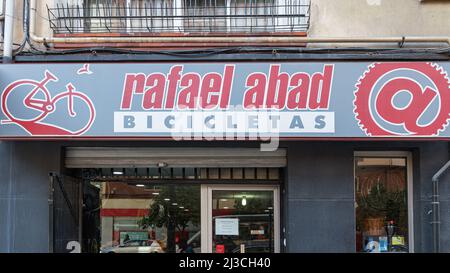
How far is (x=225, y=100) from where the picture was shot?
6.61 meters

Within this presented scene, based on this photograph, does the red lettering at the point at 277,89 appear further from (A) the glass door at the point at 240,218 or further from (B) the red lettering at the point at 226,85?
(A) the glass door at the point at 240,218

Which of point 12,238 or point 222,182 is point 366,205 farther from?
point 12,238

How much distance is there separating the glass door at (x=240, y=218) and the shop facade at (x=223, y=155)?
2cm

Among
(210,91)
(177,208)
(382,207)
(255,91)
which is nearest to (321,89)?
(255,91)

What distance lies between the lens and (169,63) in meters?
6.71

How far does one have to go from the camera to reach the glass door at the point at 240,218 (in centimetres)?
768

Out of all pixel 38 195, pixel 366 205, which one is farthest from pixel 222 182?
pixel 38 195

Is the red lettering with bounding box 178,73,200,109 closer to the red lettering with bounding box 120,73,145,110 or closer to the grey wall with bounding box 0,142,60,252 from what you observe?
the red lettering with bounding box 120,73,145,110

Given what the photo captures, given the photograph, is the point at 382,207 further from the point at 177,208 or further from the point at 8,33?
the point at 8,33

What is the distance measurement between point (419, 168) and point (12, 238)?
5352mm

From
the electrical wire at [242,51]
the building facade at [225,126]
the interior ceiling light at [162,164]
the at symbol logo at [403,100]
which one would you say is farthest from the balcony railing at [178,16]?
the interior ceiling light at [162,164]

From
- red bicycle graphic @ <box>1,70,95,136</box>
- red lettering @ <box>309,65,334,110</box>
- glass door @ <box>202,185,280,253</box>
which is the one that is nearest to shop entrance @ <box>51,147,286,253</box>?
glass door @ <box>202,185,280,253</box>

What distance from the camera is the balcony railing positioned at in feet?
25.0

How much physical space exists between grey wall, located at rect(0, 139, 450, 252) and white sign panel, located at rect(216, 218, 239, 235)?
0.85 metres
